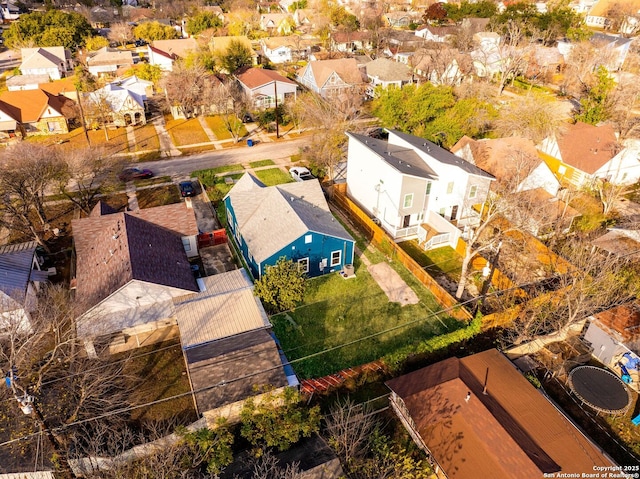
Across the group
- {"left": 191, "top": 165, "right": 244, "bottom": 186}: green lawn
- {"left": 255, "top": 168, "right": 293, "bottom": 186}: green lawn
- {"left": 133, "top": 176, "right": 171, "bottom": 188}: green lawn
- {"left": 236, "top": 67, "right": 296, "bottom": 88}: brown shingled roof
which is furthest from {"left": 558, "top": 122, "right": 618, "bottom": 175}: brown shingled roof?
{"left": 133, "top": 176, "right": 171, "bottom": 188}: green lawn

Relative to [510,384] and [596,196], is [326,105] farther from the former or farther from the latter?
[510,384]

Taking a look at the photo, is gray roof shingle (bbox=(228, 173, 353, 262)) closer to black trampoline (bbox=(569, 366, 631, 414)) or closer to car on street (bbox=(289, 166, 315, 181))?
car on street (bbox=(289, 166, 315, 181))

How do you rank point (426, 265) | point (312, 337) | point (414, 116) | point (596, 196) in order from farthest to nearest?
point (414, 116), point (596, 196), point (426, 265), point (312, 337)

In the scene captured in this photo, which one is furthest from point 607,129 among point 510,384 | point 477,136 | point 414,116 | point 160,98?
point 160,98

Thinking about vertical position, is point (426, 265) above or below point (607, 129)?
below

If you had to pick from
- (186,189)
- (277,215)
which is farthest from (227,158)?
(277,215)
